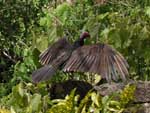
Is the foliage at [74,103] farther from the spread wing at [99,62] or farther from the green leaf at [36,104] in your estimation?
the spread wing at [99,62]

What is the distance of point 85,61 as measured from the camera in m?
3.57

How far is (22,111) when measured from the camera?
10.1 feet

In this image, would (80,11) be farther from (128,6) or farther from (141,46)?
(141,46)

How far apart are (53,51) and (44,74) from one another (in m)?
0.42

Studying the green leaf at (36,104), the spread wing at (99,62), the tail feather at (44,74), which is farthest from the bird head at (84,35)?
the green leaf at (36,104)

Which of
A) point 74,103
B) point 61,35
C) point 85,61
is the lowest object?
point 74,103

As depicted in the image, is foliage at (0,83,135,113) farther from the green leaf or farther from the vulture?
the vulture

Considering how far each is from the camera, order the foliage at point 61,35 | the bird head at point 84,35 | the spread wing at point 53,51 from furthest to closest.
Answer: the bird head at point 84,35 → the spread wing at point 53,51 → the foliage at point 61,35

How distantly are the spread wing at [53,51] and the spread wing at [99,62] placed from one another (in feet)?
0.80

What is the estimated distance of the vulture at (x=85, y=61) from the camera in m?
3.38

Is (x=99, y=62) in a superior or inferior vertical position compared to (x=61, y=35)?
inferior

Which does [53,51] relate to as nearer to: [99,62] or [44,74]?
[44,74]

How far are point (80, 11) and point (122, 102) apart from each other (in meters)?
2.71

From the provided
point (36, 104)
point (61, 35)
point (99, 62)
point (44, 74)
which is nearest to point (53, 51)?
point (61, 35)
